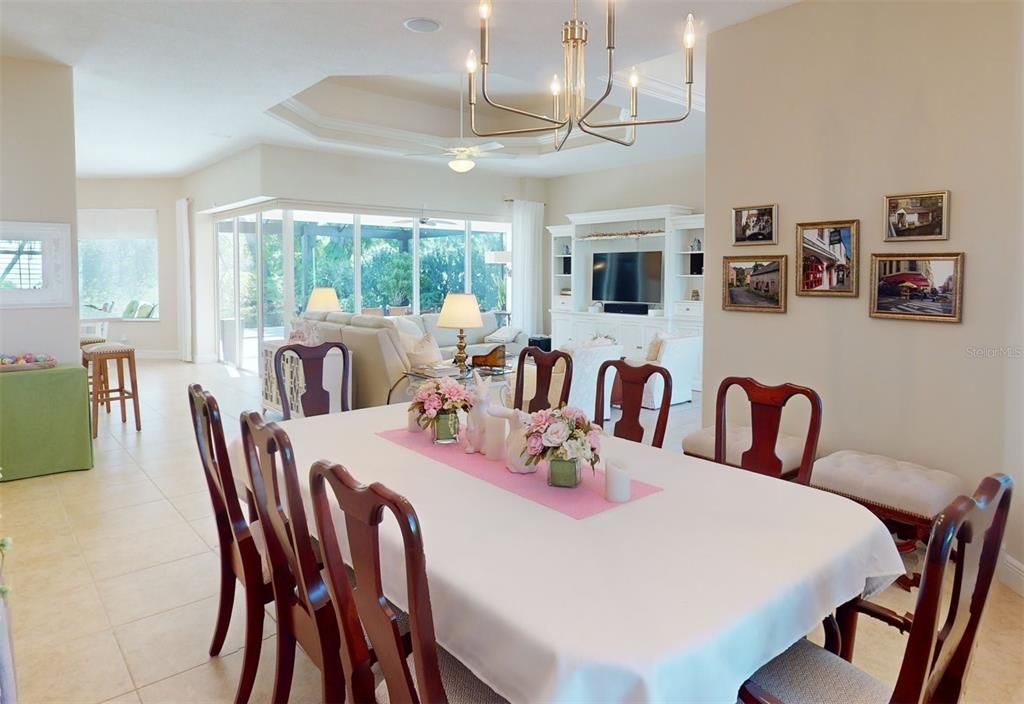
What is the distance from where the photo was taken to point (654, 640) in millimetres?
1121

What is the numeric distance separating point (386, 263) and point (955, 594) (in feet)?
27.7

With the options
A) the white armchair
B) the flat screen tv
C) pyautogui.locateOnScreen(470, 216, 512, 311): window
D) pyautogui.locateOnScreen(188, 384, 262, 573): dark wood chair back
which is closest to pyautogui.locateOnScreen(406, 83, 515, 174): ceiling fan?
pyautogui.locateOnScreen(470, 216, 512, 311): window

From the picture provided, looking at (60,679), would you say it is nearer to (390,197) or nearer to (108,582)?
(108,582)

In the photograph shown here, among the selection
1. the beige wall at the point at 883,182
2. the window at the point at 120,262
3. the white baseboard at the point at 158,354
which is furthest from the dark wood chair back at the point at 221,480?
the window at the point at 120,262

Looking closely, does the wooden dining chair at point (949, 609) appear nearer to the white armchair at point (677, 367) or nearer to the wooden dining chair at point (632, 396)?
the wooden dining chair at point (632, 396)

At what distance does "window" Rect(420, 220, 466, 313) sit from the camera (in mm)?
9422

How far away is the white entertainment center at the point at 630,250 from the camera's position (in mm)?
7812

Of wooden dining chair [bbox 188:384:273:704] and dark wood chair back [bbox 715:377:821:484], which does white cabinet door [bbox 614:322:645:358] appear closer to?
dark wood chair back [bbox 715:377:821:484]

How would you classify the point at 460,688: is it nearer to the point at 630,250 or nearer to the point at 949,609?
the point at 949,609

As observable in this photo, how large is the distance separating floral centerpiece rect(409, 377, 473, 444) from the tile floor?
93 cm

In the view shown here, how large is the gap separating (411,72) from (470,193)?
4.81 meters

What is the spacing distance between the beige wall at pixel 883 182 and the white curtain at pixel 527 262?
603 cm

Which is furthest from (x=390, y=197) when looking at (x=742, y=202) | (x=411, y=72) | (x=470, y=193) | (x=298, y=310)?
(x=742, y=202)

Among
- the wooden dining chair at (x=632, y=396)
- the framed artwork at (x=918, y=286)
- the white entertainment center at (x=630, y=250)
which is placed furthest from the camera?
the white entertainment center at (x=630, y=250)
